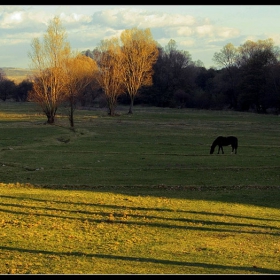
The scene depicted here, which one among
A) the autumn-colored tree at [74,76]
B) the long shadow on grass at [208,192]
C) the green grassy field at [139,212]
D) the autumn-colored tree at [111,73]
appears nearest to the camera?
the green grassy field at [139,212]

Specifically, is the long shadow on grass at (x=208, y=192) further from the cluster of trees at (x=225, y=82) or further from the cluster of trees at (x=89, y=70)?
the cluster of trees at (x=225, y=82)

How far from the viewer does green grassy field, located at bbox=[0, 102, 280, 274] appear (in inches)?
309

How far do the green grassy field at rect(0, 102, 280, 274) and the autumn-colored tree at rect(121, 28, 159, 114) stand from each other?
52.0 meters

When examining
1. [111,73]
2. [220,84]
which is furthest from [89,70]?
[220,84]

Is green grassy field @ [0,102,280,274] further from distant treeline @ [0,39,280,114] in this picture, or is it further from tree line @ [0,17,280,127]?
distant treeline @ [0,39,280,114]

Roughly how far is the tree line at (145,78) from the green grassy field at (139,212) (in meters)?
29.5

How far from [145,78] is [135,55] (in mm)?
5657

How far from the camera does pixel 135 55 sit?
80000 millimetres

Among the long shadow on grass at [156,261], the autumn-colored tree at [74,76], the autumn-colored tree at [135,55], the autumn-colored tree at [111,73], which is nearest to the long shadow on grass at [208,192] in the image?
the long shadow on grass at [156,261]

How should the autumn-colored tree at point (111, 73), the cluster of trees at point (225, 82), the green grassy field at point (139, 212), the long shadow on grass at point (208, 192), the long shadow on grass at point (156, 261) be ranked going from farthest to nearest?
the cluster of trees at point (225, 82)
the autumn-colored tree at point (111, 73)
the long shadow on grass at point (208, 192)
the green grassy field at point (139, 212)
the long shadow on grass at point (156, 261)

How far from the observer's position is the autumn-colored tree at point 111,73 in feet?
243

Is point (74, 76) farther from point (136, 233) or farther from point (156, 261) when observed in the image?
point (156, 261)

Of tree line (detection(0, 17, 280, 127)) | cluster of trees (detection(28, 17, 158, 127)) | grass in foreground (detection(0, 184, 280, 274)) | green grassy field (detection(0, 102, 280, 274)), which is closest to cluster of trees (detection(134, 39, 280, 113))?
tree line (detection(0, 17, 280, 127))

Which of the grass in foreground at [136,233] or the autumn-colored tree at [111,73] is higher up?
the autumn-colored tree at [111,73]
